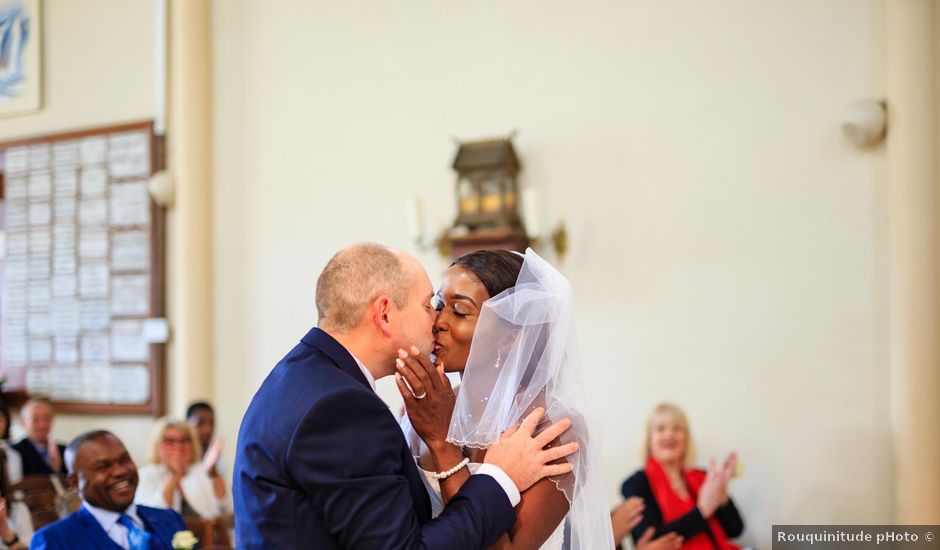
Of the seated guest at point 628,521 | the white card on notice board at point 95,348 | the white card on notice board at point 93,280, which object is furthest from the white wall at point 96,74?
the seated guest at point 628,521

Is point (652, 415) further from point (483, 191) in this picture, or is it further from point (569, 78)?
point (569, 78)

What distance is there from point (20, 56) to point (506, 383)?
21.2 feet

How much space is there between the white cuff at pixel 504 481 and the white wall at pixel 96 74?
16.4 ft

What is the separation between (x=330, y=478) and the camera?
67.1 inches

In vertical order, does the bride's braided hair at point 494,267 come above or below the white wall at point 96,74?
below

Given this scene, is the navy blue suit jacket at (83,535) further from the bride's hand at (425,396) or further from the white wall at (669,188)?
the white wall at (669,188)

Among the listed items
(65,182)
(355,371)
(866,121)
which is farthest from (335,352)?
(65,182)

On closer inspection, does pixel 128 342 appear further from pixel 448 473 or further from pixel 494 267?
pixel 448 473

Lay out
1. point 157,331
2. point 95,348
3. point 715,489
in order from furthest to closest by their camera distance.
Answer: point 95,348, point 157,331, point 715,489

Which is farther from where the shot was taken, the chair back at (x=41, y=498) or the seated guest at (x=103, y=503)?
the chair back at (x=41, y=498)

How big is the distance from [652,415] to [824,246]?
133 cm

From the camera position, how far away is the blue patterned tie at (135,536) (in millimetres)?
3213

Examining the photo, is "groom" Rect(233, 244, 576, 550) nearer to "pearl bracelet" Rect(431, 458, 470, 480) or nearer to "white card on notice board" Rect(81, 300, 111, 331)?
"pearl bracelet" Rect(431, 458, 470, 480)

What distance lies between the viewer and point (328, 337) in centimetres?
195
